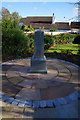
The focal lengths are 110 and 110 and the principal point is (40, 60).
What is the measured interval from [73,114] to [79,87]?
1.79 metres

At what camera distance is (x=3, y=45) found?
10734 mm

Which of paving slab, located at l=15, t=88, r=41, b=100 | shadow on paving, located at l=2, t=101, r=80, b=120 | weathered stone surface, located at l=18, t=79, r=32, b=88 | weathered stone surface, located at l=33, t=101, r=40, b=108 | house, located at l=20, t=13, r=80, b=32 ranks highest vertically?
house, located at l=20, t=13, r=80, b=32

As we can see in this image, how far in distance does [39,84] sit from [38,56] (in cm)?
173

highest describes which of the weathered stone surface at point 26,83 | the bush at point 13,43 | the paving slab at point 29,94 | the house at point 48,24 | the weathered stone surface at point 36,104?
the house at point 48,24

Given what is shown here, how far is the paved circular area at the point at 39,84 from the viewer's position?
4445mm

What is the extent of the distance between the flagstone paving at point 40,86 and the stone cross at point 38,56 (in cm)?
34

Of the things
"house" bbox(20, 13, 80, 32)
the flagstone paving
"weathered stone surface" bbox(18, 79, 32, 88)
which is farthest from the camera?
"house" bbox(20, 13, 80, 32)

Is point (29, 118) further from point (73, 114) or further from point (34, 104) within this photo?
point (73, 114)

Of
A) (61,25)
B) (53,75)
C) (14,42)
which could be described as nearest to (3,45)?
(14,42)

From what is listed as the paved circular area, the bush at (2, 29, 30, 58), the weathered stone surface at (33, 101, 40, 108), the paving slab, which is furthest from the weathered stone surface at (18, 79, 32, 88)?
the bush at (2, 29, 30, 58)

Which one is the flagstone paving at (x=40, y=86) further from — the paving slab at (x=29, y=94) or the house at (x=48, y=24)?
the house at (x=48, y=24)

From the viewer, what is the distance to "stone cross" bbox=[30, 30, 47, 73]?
6.21 meters

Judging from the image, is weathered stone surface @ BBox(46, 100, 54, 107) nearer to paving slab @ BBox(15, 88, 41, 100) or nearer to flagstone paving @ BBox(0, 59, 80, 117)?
flagstone paving @ BBox(0, 59, 80, 117)

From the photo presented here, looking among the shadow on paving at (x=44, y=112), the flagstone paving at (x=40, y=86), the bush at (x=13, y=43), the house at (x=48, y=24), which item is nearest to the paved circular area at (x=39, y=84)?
the flagstone paving at (x=40, y=86)
